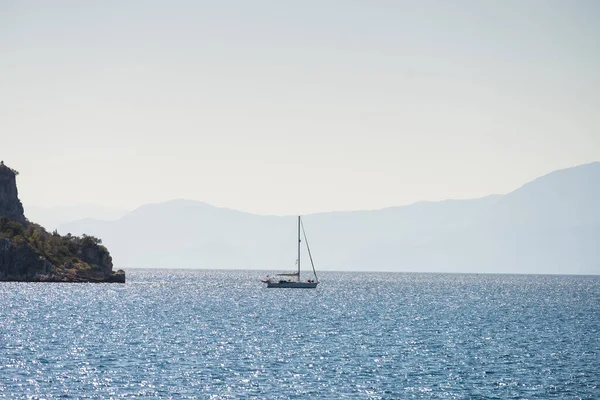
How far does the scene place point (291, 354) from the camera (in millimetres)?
77188

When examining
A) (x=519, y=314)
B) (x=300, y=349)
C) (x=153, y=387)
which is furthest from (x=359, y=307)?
(x=153, y=387)

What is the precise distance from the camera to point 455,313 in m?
137

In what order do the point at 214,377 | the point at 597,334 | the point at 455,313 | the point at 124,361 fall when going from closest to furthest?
the point at 214,377
the point at 124,361
the point at 597,334
the point at 455,313

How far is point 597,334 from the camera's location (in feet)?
335

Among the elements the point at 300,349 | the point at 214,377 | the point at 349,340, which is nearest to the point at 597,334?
the point at 349,340

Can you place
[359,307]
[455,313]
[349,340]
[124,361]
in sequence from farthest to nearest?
[359,307] → [455,313] → [349,340] → [124,361]

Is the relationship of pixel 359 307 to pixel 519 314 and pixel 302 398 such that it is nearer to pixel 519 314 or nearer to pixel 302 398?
pixel 519 314

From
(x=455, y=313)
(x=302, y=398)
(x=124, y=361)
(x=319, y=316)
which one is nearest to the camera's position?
(x=302, y=398)

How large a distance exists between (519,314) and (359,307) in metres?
30.0

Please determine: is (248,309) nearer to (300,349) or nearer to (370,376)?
(300,349)

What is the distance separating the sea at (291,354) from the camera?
58.5m

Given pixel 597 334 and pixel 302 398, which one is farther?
pixel 597 334

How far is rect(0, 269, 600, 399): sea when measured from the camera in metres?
58.5

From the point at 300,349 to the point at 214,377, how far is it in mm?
19499
